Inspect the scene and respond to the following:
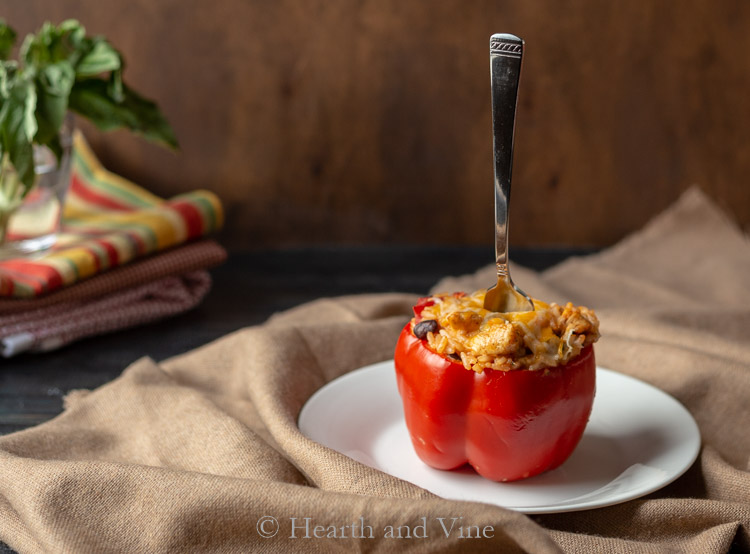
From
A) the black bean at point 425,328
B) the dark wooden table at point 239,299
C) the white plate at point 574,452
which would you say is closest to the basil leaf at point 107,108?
the dark wooden table at point 239,299

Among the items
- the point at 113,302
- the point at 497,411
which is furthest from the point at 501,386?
the point at 113,302

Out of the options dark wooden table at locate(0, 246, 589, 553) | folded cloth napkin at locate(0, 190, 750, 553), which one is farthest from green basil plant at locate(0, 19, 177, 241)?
folded cloth napkin at locate(0, 190, 750, 553)

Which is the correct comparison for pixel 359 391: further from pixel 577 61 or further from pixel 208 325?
pixel 577 61

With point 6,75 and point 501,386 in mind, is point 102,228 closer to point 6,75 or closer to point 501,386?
point 6,75

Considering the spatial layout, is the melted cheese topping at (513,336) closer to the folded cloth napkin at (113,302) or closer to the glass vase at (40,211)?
the folded cloth napkin at (113,302)

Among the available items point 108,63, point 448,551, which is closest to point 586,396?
point 448,551

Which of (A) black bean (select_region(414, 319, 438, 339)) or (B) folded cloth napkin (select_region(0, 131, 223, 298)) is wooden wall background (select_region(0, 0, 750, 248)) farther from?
(A) black bean (select_region(414, 319, 438, 339))
